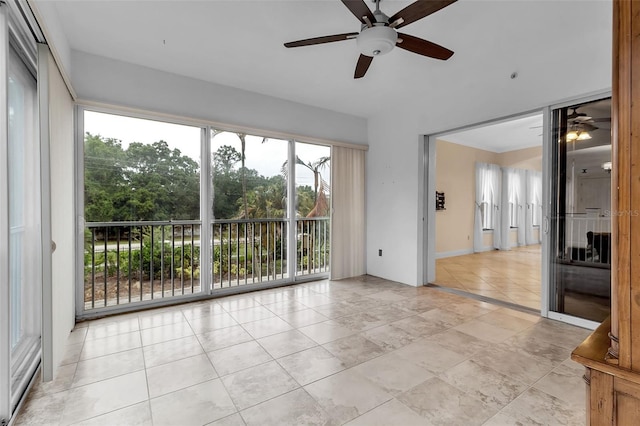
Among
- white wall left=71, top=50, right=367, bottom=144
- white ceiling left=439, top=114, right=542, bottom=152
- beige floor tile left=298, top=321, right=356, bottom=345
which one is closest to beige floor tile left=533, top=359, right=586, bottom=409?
beige floor tile left=298, top=321, right=356, bottom=345

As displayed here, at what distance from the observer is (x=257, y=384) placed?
6.39 ft

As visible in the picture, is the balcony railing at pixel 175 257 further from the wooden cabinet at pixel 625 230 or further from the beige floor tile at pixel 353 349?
the wooden cabinet at pixel 625 230

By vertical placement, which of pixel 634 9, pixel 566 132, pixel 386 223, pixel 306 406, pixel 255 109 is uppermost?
pixel 255 109

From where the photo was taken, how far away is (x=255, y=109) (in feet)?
13.2

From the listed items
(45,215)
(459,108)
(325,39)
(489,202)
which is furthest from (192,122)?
(489,202)

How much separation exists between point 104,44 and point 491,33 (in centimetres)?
352

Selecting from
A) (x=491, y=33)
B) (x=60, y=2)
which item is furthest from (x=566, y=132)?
(x=60, y=2)

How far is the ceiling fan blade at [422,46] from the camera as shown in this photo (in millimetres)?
2215

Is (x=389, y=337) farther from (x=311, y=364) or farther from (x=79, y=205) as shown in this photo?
(x=79, y=205)

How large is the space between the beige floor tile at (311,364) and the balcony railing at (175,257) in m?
1.90

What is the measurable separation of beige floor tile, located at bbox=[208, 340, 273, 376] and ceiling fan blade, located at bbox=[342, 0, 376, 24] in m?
2.44

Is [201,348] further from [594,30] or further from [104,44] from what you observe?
[594,30]

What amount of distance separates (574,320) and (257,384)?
3009mm

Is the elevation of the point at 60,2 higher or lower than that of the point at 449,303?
higher
